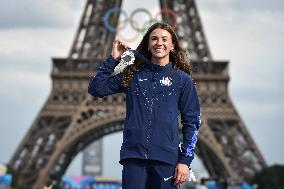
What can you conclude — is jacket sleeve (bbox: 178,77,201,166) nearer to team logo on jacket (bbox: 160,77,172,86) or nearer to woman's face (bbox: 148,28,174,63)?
team logo on jacket (bbox: 160,77,172,86)

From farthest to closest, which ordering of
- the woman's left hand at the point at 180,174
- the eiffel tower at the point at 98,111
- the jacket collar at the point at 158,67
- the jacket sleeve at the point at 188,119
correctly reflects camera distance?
the eiffel tower at the point at 98,111 → the jacket collar at the point at 158,67 → the jacket sleeve at the point at 188,119 → the woman's left hand at the point at 180,174

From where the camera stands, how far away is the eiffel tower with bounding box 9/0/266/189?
143ft

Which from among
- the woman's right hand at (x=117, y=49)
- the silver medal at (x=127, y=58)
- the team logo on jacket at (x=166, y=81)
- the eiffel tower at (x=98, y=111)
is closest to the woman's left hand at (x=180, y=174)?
the team logo on jacket at (x=166, y=81)

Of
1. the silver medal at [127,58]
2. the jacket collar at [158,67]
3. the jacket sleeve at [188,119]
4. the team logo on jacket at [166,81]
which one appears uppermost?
the silver medal at [127,58]

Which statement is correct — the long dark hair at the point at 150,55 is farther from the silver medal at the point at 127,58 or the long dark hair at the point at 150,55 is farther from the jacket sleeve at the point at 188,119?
the jacket sleeve at the point at 188,119

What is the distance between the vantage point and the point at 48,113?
143 ft

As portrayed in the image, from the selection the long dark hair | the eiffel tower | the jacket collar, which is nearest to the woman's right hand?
the long dark hair

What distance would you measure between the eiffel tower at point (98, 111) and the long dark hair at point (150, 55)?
37.5 m

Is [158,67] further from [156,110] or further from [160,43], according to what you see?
[156,110]

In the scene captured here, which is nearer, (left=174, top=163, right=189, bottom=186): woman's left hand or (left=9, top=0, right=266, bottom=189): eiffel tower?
(left=174, top=163, right=189, bottom=186): woman's left hand

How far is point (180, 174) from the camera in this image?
5.32 metres

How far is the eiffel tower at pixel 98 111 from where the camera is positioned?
43.6 meters

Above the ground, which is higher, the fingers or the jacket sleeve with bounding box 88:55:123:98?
the fingers

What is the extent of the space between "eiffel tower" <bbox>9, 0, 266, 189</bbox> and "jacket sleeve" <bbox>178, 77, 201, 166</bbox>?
3774 cm
